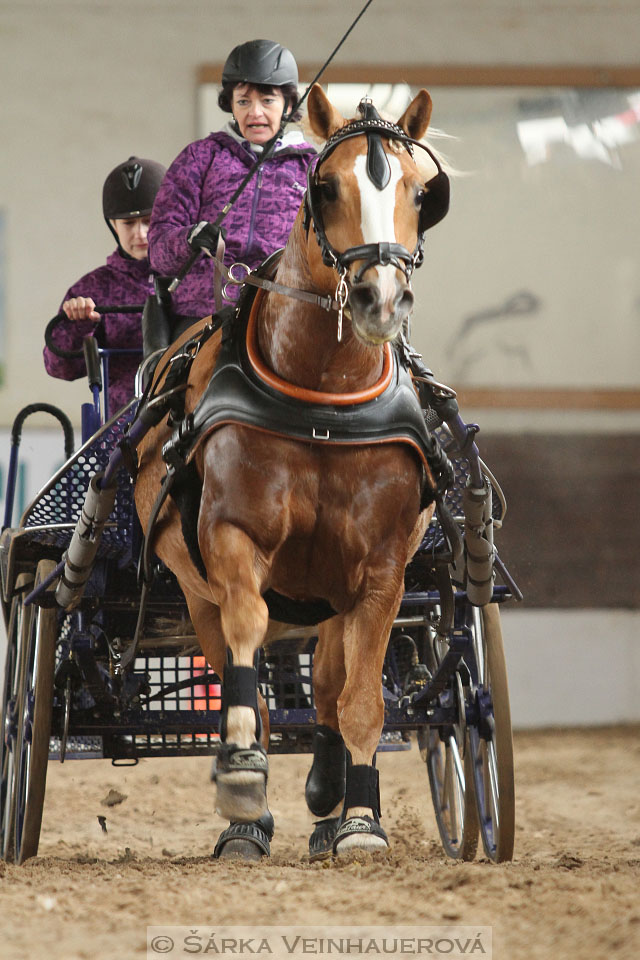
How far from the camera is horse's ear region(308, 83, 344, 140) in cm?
253

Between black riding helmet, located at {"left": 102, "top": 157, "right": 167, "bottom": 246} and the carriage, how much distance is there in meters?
0.99

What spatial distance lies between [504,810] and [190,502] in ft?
3.60

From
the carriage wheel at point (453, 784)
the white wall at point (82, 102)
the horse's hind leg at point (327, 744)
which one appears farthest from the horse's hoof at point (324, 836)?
the white wall at point (82, 102)

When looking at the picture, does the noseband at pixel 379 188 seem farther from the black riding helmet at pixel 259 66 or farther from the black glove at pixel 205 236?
the black riding helmet at pixel 259 66

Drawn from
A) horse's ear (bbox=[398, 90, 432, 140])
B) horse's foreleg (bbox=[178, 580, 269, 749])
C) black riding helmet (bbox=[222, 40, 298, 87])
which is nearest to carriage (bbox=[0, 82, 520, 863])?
horse's foreleg (bbox=[178, 580, 269, 749])

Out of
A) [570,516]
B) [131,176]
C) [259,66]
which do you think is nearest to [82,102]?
[131,176]

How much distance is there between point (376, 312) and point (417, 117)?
0.57 meters

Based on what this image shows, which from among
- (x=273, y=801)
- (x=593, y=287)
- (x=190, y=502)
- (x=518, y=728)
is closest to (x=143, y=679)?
(x=190, y=502)

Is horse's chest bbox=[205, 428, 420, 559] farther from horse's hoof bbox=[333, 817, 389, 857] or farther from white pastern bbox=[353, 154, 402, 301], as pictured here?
horse's hoof bbox=[333, 817, 389, 857]

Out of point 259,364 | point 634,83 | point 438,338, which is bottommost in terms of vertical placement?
point 259,364

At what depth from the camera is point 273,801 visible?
17.6ft

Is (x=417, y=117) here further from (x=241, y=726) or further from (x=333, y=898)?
(x=333, y=898)

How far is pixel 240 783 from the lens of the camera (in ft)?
7.59

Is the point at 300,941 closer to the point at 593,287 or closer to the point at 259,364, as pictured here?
the point at 259,364
